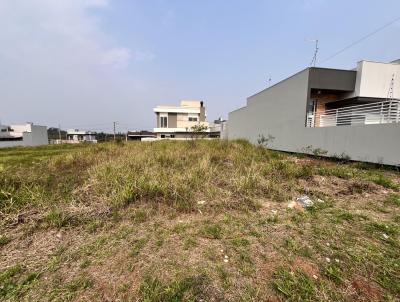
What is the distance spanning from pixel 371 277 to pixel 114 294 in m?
2.18

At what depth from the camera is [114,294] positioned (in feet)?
5.28

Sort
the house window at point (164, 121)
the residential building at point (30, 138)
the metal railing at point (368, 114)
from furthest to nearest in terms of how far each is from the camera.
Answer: the house window at point (164, 121) < the residential building at point (30, 138) < the metal railing at point (368, 114)

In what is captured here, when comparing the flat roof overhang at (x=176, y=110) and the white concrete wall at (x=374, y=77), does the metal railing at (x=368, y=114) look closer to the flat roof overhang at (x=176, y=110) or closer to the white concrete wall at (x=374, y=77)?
the white concrete wall at (x=374, y=77)

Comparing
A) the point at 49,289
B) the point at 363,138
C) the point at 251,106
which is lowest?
the point at 49,289

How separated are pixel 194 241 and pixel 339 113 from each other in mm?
9662

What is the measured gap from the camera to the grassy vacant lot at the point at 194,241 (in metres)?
1.67

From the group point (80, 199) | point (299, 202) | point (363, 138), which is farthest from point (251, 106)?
point (80, 199)

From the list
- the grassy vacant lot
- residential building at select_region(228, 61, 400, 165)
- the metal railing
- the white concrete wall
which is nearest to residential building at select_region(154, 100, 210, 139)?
residential building at select_region(228, 61, 400, 165)

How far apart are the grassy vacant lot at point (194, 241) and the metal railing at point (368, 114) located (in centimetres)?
411

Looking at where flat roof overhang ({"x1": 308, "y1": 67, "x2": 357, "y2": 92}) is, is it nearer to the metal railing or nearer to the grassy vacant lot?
the metal railing

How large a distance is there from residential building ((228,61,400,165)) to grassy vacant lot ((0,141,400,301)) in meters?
3.67

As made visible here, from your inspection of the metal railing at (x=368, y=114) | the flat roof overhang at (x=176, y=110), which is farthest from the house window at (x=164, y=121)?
the metal railing at (x=368, y=114)

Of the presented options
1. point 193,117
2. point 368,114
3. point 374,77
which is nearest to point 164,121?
point 193,117

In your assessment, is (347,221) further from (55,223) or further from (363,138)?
(363,138)
